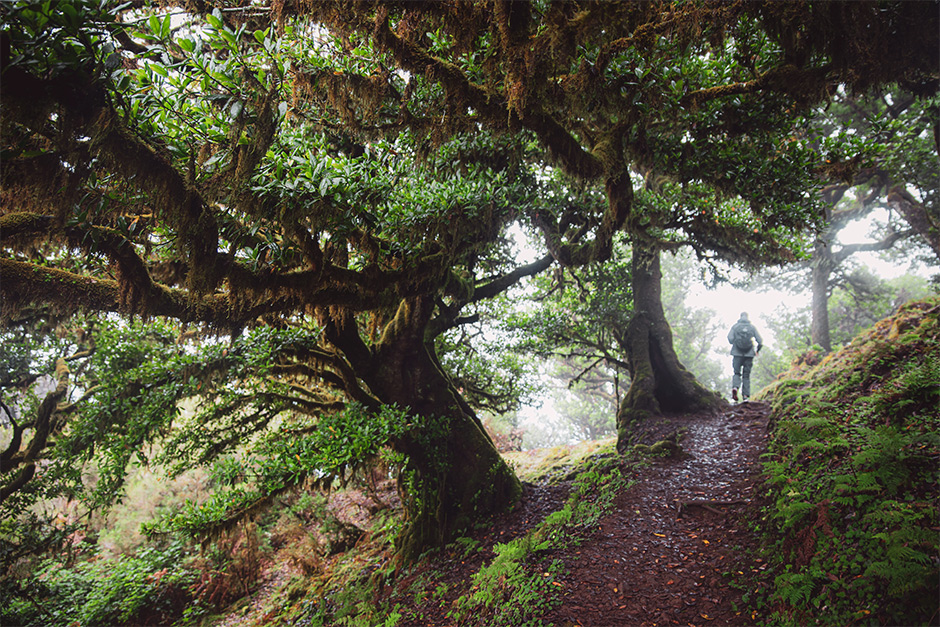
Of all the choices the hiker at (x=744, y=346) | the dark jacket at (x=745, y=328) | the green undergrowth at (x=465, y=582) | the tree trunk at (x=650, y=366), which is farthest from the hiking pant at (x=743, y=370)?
the green undergrowth at (x=465, y=582)

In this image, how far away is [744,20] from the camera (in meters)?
4.47

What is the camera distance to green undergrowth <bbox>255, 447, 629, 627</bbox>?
4570mm

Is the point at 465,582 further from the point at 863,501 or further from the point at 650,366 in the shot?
the point at 650,366

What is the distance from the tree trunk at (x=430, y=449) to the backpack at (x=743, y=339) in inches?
269

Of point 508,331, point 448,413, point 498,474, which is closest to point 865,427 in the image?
point 498,474

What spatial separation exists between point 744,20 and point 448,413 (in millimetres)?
7086

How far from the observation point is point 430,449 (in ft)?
24.3

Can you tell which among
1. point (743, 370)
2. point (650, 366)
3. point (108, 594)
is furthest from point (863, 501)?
point (108, 594)

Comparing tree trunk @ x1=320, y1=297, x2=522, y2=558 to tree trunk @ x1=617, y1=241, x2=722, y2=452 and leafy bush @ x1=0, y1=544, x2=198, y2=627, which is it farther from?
leafy bush @ x1=0, y1=544, x2=198, y2=627

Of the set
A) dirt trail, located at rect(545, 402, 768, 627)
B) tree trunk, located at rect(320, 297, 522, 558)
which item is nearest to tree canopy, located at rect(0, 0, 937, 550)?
tree trunk, located at rect(320, 297, 522, 558)

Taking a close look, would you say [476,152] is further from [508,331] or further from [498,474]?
[498,474]

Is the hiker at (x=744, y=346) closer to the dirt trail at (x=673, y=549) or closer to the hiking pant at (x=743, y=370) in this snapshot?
the hiking pant at (x=743, y=370)

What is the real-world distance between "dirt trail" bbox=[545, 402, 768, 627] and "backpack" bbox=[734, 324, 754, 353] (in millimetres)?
3656

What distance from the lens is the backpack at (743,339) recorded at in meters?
10.2
